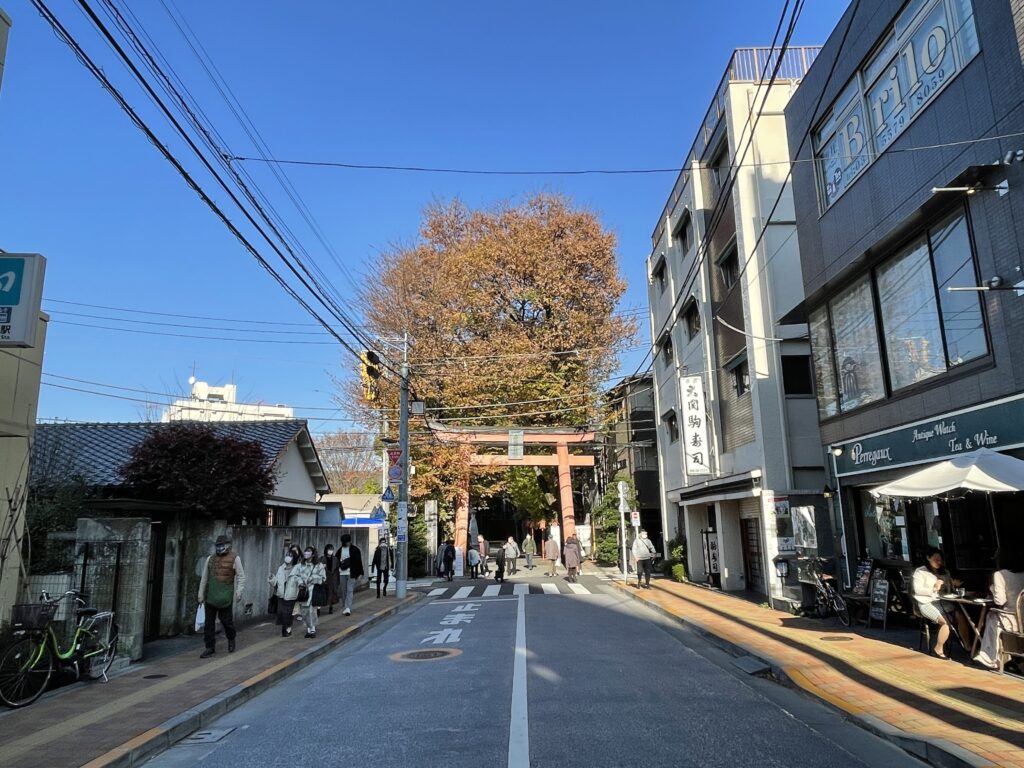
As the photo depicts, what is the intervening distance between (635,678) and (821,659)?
2.55m

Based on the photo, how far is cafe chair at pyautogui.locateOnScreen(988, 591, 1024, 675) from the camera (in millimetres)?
7656

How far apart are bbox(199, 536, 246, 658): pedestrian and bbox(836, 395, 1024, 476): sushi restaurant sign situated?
33.2 ft

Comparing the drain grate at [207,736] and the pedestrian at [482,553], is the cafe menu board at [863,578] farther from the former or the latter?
the pedestrian at [482,553]

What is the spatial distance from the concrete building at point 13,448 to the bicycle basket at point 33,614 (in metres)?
0.28

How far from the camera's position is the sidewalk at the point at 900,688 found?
552cm

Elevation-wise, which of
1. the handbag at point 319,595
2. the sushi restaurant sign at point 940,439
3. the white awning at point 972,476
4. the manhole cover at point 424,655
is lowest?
the manhole cover at point 424,655

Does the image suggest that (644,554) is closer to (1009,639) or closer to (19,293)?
(1009,639)

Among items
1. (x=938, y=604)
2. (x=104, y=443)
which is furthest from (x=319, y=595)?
(x=938, y=604)

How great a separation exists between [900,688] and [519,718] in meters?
4.00

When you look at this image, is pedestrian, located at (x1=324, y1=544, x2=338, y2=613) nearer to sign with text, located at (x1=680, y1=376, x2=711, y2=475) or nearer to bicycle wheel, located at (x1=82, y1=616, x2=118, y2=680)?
bicycle wheel, located at (x1=82, y1=616, x2=118, y2=680)

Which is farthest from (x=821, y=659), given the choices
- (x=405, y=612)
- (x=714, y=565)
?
(x=714, y=565)

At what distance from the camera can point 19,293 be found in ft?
25.0

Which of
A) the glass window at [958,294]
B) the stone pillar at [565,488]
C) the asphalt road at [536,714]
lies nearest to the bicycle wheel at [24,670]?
the asphalt road at [536,714]

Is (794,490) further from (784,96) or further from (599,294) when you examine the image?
(599,294)
